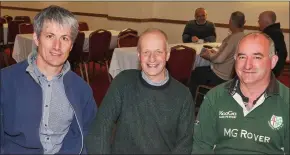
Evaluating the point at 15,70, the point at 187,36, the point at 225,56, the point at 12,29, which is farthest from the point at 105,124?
the point at 12,29

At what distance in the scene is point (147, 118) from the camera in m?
1.98

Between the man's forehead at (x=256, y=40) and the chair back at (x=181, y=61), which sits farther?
the chair back at (x=181, y=61)

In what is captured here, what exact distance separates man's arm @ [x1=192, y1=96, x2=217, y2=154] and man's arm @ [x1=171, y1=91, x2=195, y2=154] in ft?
0.12

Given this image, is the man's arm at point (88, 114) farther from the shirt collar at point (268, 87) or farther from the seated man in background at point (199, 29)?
the seated man in background at point (199, 29)

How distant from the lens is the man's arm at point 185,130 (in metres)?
1.97

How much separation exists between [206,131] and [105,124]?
1.72 ft

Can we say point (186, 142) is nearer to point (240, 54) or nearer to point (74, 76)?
point (240, 54)

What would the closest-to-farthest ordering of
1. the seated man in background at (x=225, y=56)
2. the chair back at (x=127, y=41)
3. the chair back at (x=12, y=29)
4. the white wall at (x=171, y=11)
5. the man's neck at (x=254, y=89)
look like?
the man's neck at (x=254, y=89), the seated man in background at (x=225, y=56), the chair back at (x=127, y=41), the chair back at (x=12, y=29), the white wall at (x=171, y=11)

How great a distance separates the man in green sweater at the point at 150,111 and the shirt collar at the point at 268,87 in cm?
24

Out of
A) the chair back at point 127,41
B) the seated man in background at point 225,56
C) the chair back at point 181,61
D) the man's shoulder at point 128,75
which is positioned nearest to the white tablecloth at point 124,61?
the seated man in background at point 225,56

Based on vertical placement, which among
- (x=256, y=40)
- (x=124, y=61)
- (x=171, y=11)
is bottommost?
(x=124, y=61)

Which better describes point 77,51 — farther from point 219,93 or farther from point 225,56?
point 219,93

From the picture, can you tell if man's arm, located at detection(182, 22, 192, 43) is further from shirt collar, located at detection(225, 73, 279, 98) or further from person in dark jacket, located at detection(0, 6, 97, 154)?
person in dark jacket, located at detection(0, 6, 97, 154)

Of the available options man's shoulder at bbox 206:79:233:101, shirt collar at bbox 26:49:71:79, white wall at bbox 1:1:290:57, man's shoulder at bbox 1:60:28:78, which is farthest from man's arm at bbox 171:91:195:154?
white wall at bbox 1:1:290:57
